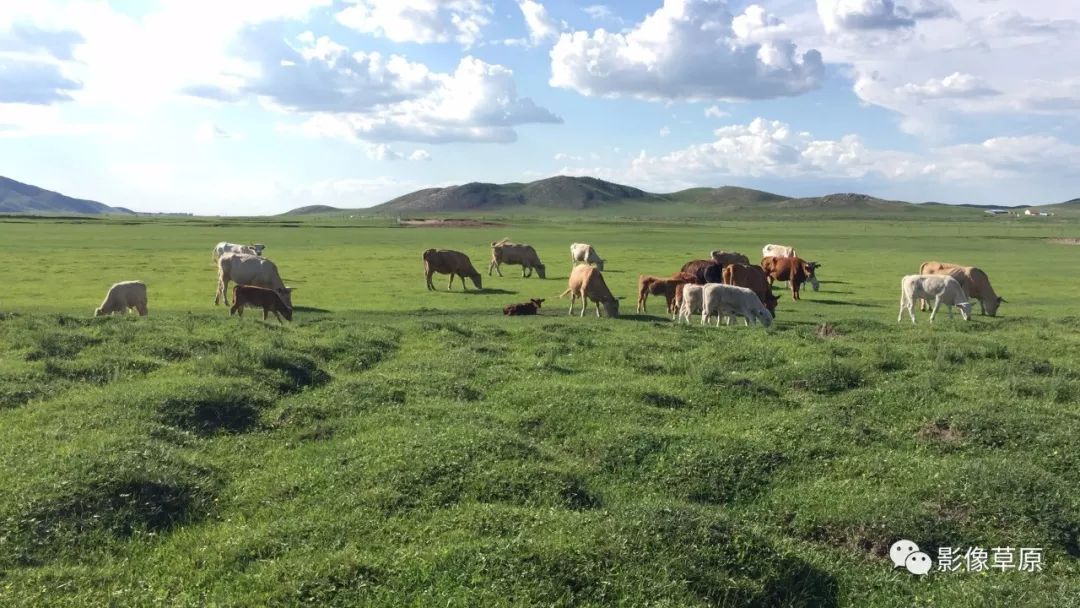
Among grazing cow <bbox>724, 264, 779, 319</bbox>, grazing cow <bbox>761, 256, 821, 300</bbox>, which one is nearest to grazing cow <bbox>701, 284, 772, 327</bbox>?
grazing cow <bbox>724, 264, 779, 319</bbox>

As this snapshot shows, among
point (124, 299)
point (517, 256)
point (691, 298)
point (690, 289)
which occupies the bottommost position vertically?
point (124, 299)

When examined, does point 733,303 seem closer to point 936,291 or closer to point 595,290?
point 595,290

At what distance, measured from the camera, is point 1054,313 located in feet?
88.4

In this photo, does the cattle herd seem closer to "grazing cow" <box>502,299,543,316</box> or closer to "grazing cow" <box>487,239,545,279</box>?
"grazing cow" <box>502,299,543,316</box>

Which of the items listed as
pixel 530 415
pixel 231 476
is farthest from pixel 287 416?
pixel 530 415

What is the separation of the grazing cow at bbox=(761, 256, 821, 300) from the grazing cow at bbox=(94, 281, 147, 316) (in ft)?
71.7

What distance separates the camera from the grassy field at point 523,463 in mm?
7195

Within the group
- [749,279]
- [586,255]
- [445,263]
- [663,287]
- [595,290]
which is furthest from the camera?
[586,255]

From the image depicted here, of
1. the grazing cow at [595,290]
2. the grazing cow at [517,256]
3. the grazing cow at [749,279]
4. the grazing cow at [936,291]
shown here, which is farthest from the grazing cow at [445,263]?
the grazing cow at [936,291]

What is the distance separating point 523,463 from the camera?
32.5ft

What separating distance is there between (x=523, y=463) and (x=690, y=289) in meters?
13.9

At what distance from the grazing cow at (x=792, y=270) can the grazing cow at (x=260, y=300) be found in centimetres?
1815

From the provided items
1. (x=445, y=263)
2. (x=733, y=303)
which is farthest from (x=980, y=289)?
(x=445, y=263)

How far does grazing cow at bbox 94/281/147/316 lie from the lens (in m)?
22.8
